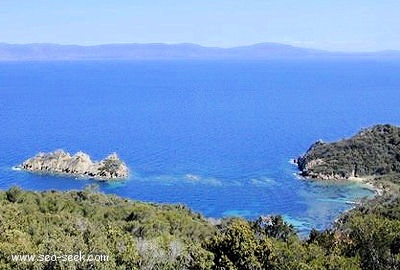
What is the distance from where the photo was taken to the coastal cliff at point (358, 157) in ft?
206

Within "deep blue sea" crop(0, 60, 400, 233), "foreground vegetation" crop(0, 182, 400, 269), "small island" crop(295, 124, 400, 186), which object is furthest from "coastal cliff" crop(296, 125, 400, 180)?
"foreground vegetation" crop(0, 182, 400, 269)

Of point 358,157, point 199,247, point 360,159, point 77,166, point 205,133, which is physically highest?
point 199,247

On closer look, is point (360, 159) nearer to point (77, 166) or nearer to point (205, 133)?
point (77, 166)

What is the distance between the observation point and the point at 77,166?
6425 centimetres

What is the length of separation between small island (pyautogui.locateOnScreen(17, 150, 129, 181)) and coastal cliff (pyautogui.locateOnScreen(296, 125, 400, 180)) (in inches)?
826

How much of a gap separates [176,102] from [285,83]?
199 ft

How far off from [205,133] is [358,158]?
3232 cm

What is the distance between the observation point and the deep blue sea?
56.4 metres

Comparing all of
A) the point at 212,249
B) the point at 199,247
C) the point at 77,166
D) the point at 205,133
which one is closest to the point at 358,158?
the point at 77,166

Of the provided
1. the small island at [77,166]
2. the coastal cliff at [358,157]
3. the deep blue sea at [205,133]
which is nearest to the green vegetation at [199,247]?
the deep blue sea at [205,133]

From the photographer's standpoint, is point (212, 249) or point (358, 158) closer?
point (212, 249)

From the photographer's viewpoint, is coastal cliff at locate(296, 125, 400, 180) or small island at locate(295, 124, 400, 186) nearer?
small island at locate(295, 124, 400, 186)

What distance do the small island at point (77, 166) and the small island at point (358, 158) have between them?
2105 cm

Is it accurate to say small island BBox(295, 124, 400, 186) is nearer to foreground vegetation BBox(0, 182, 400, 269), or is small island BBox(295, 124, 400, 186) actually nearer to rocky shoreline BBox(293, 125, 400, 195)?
rocky shoreline BBox(293, 125, 400, 195)
